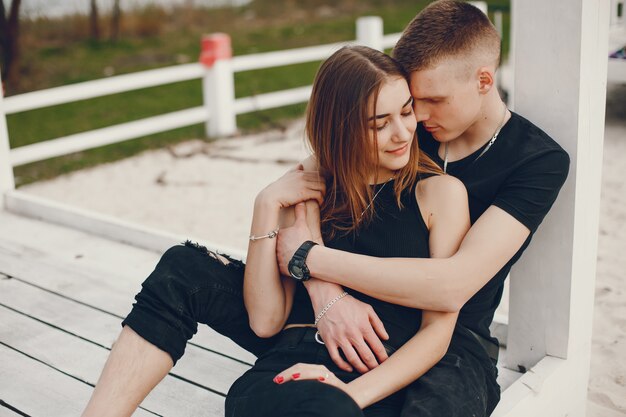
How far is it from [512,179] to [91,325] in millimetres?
1648

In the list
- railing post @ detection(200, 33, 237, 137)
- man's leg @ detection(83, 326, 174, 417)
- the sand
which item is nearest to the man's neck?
man's leg @ detection(83, 326, 174, 417)

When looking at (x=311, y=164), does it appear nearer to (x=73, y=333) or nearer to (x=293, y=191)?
(x=293, y=191)

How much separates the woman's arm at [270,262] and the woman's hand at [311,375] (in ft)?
0.94

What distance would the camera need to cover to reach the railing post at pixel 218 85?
7.19 metres

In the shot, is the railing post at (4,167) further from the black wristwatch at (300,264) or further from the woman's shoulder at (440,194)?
the woman's shoulder at (440,194)

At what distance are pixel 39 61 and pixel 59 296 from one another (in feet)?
24.4

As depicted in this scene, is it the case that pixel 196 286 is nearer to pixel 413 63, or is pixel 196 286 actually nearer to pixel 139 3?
pixel 413 63

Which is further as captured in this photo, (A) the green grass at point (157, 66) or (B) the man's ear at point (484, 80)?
(A) the green grass at point (157, 66)

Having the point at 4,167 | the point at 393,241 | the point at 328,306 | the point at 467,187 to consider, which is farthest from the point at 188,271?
the point at 4,167

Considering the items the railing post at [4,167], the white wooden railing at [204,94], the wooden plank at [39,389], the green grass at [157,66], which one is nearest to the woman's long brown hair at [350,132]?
the wooden plank at [39,389]

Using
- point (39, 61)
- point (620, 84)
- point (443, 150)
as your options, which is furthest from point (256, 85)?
point (443, 150)

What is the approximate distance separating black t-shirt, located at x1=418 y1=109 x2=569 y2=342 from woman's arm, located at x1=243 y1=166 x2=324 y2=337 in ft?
1.23

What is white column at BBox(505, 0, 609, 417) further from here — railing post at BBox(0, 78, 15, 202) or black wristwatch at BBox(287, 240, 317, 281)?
railing post at BBox(0, 78, 15, 202)

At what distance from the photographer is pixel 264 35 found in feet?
38.5
